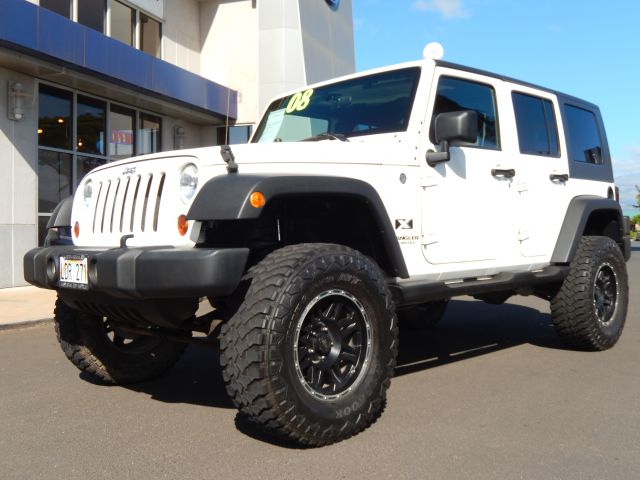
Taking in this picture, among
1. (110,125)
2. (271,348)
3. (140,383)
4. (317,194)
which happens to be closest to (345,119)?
(317,194)

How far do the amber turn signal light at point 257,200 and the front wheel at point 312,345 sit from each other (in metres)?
0.33

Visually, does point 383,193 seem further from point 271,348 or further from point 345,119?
point 271,348

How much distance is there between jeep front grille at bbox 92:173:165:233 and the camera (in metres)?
3.21

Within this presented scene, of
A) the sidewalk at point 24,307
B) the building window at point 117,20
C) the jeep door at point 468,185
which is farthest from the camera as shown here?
the building window at point 117,20

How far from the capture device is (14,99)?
33.9 feet

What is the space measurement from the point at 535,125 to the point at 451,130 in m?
1.66

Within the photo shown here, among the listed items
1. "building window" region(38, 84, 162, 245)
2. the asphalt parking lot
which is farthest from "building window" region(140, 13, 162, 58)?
the asphalt parking lot

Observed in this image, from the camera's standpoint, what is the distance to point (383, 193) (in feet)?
11.8

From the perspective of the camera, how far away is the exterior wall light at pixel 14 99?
33.8 ft

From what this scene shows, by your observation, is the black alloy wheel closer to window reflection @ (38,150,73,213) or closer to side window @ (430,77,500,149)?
side window @ (430,77,500,149)

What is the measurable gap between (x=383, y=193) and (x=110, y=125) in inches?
419

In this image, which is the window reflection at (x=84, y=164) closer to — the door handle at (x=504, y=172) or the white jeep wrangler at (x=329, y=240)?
the white jeep wrangler at (x=329, y=240)

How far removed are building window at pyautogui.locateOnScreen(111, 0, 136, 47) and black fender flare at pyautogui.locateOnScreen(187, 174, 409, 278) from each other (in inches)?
449

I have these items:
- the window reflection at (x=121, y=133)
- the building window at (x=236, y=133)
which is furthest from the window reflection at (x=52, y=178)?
the building window at (x=236, y=133)
